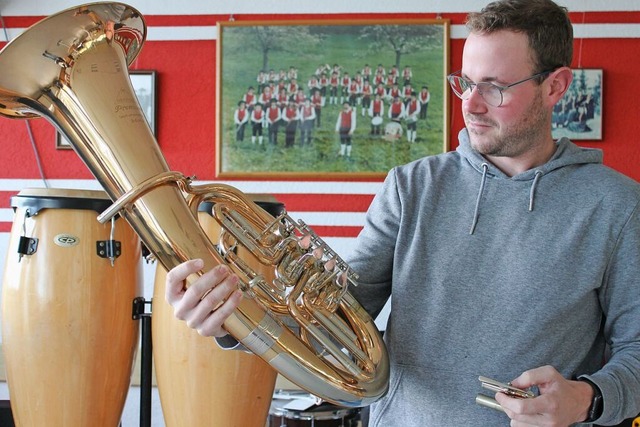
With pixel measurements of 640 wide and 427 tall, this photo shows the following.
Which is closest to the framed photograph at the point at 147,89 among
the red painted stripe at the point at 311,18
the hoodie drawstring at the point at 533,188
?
the red painted stripe at the point at 311,18

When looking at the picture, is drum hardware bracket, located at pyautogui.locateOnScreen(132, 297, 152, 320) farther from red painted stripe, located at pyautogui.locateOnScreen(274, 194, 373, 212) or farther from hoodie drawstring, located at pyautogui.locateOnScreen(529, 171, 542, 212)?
hoodie drawstring, located at pyautogui.locateOnScreen(529, 171, 542, 212)

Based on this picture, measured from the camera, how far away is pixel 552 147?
50.6 inches

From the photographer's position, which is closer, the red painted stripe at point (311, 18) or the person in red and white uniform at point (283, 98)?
the red painted stripe at point (311, 18)

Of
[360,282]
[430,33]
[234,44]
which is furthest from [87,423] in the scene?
[430,33]

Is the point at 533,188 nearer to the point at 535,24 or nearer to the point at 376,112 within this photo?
the point at 535,24

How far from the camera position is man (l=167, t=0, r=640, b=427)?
1164 millimetres

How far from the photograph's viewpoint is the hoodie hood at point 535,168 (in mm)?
1222

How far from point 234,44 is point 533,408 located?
8.73ft

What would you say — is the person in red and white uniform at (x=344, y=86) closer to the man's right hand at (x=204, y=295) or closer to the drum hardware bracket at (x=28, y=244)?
the drum hardware bracket at (x=28, y=244)

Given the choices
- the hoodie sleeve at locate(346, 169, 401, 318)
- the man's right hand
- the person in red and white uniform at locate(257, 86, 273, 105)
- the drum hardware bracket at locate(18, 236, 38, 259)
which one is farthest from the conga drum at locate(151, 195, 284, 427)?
the person in red and white uniform at locate(257, 86, 273, 105)

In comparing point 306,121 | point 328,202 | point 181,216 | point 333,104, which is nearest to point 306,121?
point 306,121

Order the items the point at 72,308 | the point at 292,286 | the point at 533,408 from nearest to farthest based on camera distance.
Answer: the point at 533,408 → the point at 292,286 → the point at 72,308

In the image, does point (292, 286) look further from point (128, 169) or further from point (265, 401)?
point (265, 401)

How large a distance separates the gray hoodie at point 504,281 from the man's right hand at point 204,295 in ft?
1.11
